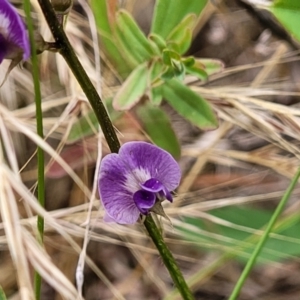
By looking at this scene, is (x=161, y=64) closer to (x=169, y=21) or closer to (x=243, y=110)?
(x=169, y=21)

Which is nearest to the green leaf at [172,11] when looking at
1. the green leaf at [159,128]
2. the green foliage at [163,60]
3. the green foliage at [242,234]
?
the green foliage at [163,60]

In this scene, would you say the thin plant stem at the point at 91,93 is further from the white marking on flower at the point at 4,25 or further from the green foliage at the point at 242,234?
the green foliage at the point at 242,234

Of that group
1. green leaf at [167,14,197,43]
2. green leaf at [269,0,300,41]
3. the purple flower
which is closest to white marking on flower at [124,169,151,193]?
the purple flower

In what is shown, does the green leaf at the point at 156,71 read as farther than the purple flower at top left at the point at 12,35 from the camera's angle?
Yes

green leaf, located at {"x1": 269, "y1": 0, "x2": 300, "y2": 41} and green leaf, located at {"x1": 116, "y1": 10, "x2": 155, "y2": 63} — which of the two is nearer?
green leaf, located at {"x1": 269, "y1": 0, "x2": 300, "y2": 41}

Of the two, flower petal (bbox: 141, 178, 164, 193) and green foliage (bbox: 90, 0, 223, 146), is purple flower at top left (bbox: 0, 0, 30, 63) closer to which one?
flower petal (bbox: 141, 178, 164, 193)

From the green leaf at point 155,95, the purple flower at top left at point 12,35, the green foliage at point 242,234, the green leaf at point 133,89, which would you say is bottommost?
the green foliage at point 242,234
